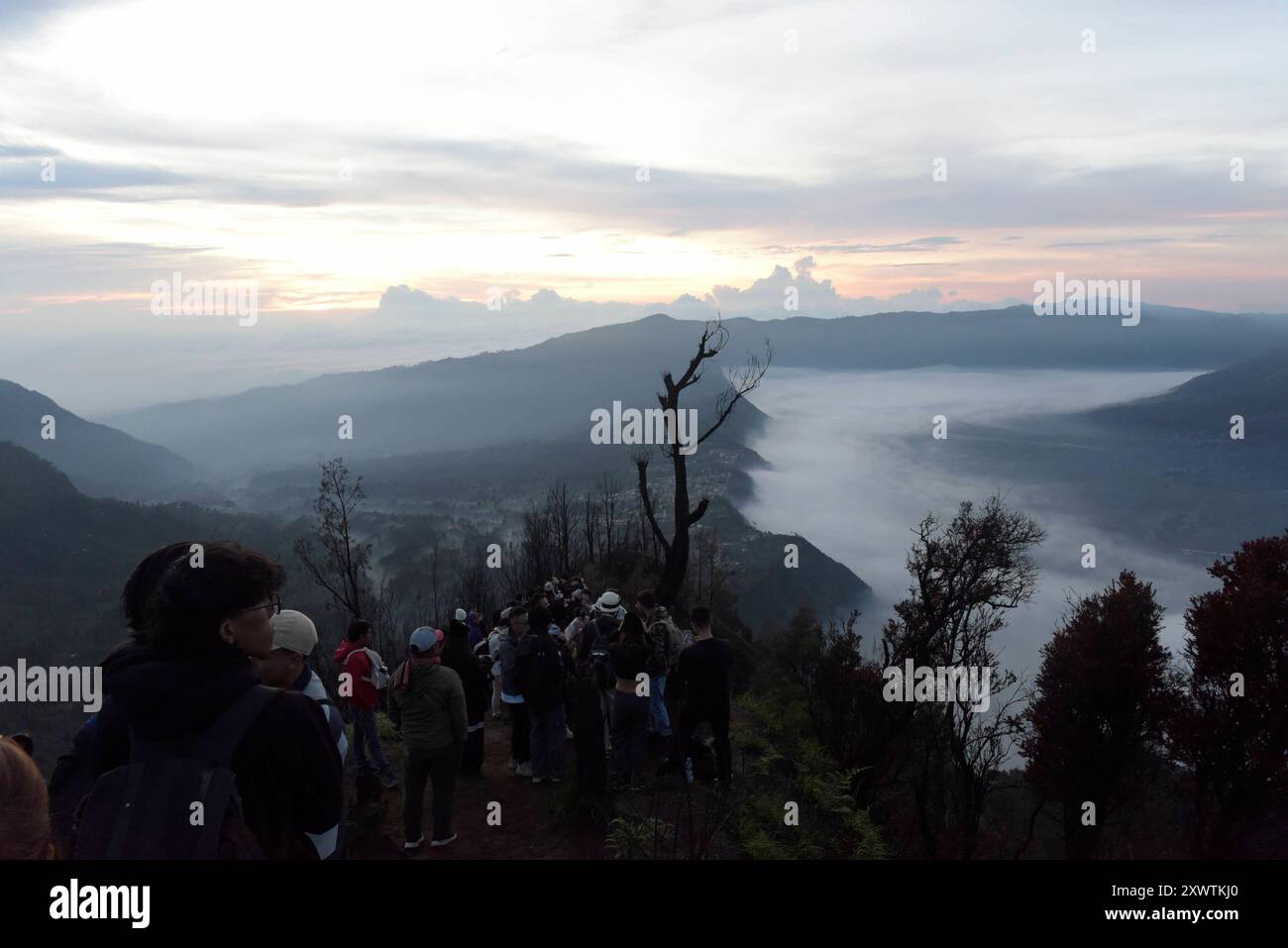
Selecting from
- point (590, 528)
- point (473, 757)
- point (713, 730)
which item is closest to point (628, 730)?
point (713, 730)

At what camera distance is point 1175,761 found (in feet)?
89.7

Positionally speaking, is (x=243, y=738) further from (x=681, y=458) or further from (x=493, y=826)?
(x=681, y=458)

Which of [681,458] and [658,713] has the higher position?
[681,458]

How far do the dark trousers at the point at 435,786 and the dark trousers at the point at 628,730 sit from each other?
206 cm

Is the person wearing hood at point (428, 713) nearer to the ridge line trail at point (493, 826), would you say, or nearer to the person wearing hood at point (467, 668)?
the ridge line trail at point (493, 826)

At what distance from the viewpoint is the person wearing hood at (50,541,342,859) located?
2684 mm

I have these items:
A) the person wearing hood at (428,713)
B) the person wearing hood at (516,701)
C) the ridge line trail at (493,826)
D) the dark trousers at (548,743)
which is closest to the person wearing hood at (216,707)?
the person wearing hood at (428,713)

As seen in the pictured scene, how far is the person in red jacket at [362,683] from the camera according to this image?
8414 millimetres

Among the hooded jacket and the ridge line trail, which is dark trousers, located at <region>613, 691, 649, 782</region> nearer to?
the ridge line trail

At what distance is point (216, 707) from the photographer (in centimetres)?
273

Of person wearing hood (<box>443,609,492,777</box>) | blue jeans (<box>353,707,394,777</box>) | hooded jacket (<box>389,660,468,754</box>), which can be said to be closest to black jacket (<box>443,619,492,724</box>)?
person wearing hood (<box>443,609,492,777</box>)

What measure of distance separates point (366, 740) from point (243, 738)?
7556 mm

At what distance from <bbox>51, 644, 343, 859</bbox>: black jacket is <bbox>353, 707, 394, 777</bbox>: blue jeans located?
6.42m
